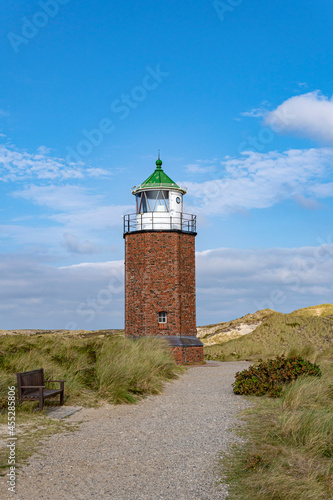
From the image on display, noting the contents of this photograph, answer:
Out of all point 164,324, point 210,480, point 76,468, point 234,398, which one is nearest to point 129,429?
point 76,468

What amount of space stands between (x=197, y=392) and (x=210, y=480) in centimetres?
761

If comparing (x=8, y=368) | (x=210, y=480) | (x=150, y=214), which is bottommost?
(x=210, y=480)

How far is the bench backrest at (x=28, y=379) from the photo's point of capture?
32.8 ft

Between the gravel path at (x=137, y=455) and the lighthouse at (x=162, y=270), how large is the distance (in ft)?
35.4

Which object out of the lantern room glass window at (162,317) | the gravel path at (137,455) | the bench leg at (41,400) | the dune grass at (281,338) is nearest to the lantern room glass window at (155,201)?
the lantern room glass window at (162,317)

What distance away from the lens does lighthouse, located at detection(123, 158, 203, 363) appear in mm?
23078

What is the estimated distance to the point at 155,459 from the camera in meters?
7.27

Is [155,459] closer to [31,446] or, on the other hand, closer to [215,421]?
[31,446]

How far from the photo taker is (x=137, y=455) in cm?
747

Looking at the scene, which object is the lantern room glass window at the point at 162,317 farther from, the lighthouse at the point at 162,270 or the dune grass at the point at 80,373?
the dune grass at the point at 80,373

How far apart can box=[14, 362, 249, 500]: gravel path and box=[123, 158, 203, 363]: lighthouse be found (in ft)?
35.4

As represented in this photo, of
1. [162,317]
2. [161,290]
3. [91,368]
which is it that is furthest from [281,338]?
[91,368]

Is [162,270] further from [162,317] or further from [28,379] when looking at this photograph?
[28,379]

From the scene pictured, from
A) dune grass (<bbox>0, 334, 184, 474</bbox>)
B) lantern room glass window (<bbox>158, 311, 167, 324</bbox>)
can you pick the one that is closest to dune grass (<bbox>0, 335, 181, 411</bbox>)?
dune grass (<bbox>0, 334, 184, 474</bbox>)
